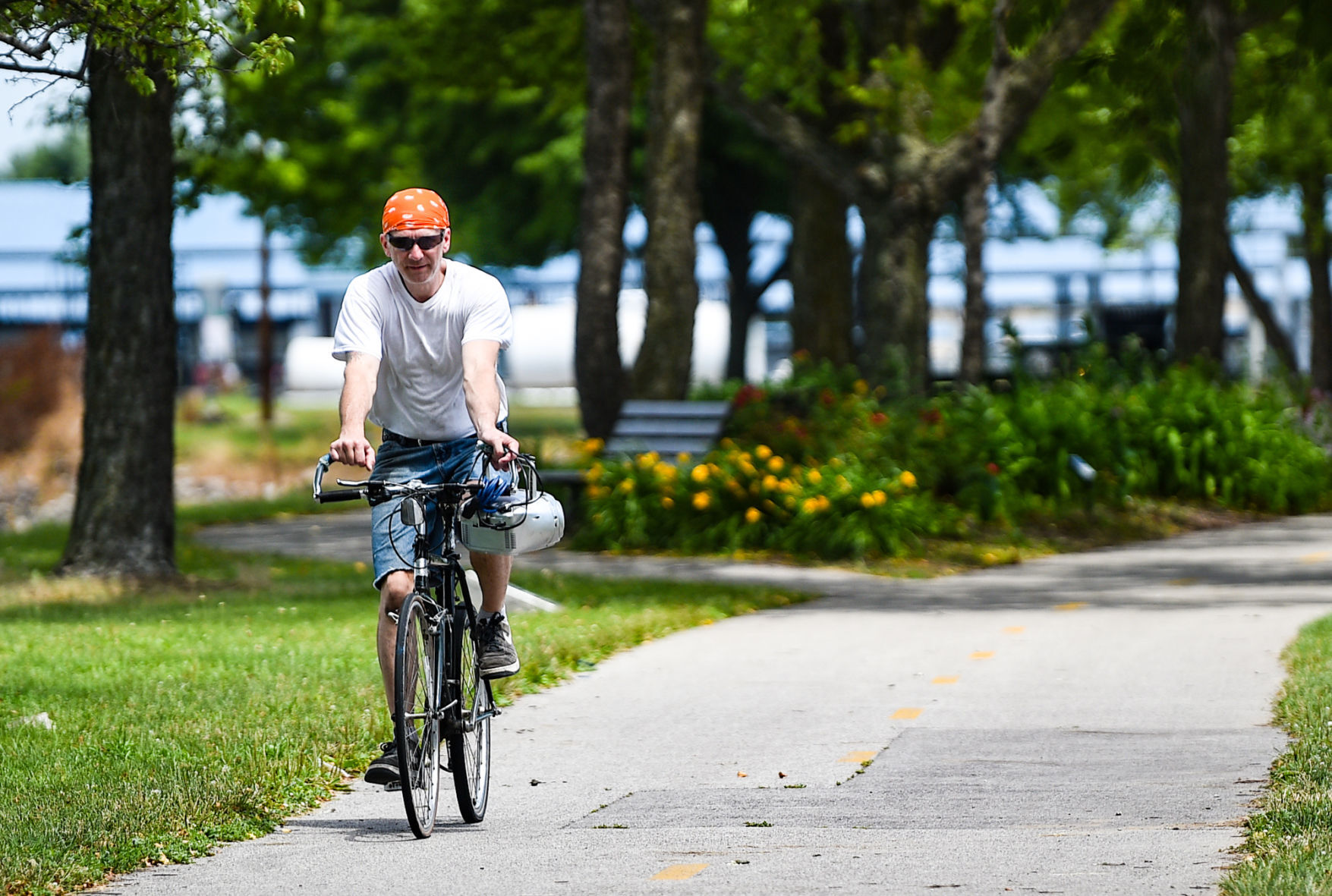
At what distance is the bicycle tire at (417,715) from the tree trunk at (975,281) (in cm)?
1214

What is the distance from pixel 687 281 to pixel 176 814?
11625 mm

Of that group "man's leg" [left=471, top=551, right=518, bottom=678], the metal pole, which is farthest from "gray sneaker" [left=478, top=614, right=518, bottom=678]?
the metal pole

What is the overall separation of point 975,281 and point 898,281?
1274 mm

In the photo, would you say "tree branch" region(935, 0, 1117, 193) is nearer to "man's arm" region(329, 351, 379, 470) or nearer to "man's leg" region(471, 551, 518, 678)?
"man's leg" region(471, 551, 518, 678)

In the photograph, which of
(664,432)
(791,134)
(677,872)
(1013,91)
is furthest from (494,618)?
(791,134)

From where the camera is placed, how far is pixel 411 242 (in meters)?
5.84

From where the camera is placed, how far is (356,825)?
5934 millimetres

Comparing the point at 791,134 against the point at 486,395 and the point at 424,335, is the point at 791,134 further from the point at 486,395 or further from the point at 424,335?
the point at 486,395

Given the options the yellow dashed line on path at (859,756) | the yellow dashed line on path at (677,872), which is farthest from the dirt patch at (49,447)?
the yellow dashed line on path at (677,872)

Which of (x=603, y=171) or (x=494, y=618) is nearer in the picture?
(x=494, y=618)

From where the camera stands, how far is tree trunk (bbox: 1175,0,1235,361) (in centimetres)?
2094

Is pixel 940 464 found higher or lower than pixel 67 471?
higher

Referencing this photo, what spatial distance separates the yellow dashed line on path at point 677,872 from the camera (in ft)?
16.8

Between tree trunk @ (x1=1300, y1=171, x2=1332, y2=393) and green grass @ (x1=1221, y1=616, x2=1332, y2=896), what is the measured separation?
2347 cm
